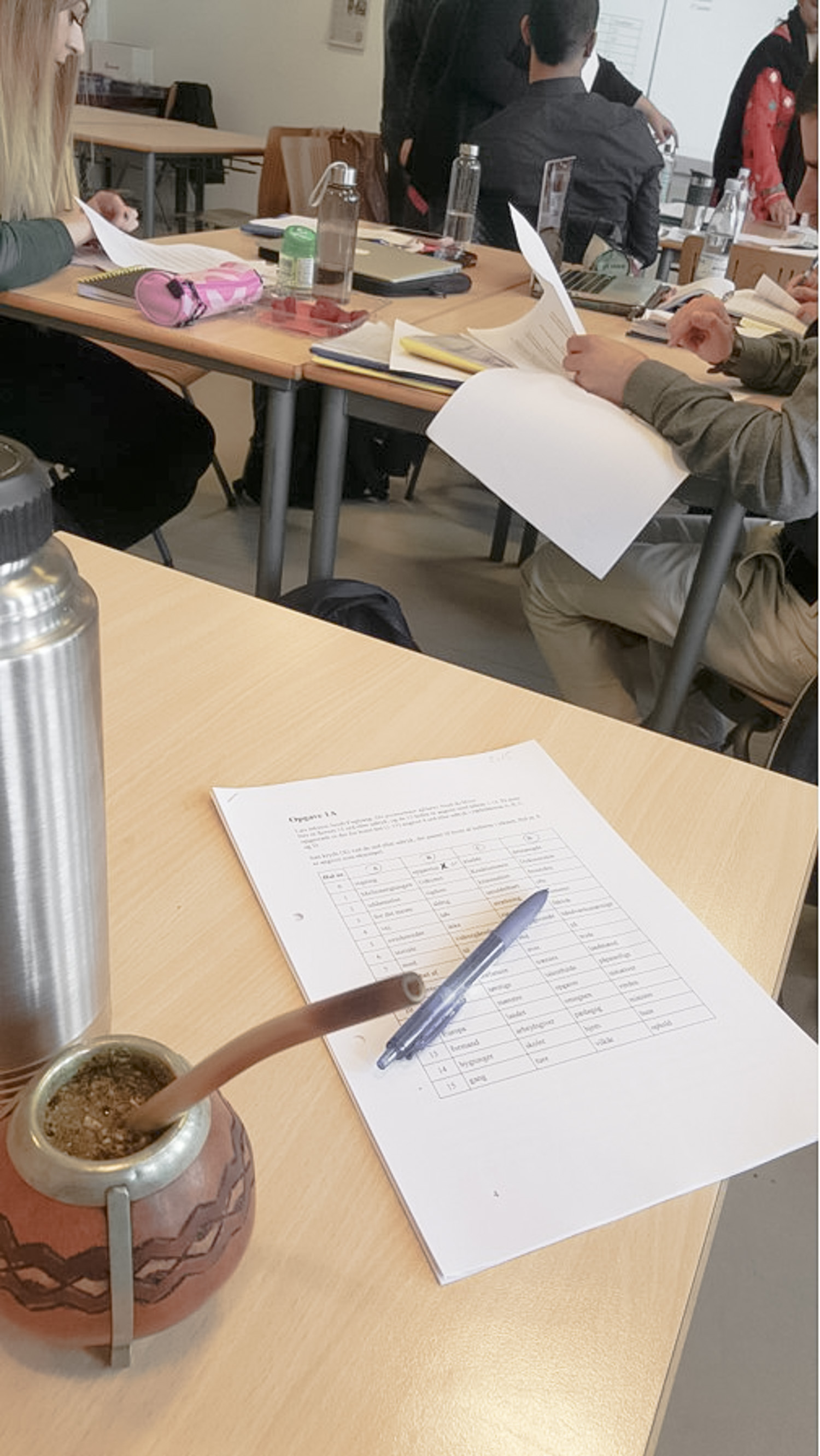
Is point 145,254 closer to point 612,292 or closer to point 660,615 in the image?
point 612,292

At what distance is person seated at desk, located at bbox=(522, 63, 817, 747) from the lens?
1354mm

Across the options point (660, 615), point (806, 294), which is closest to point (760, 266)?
point (806, 294)

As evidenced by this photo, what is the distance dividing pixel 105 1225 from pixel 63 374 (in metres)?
1.76

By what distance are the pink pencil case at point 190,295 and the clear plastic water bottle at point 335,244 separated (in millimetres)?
138

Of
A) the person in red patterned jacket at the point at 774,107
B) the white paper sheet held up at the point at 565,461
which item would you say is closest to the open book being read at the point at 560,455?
the white paper sheet held up at the point at 565,461

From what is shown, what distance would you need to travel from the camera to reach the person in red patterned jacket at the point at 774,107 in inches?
177

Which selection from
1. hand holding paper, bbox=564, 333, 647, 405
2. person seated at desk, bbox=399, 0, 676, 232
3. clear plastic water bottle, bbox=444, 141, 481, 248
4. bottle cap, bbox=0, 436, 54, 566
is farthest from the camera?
person seated at desk, bbox=399, 0, 676, 232

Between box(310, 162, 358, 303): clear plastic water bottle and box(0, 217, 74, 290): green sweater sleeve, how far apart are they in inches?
17.0

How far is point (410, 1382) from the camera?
0.38 meters

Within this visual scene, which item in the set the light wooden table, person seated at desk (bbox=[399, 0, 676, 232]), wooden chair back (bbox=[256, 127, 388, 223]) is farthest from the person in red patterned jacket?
the light wooden table

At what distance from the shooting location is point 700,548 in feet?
5.81

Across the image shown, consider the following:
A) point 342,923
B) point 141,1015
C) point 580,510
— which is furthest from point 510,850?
point 580,510

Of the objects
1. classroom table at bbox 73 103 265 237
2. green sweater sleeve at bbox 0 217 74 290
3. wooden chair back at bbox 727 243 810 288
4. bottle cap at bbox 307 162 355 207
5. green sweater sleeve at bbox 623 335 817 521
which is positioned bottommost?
green sweater sleeve at bbox 623 335 817 521

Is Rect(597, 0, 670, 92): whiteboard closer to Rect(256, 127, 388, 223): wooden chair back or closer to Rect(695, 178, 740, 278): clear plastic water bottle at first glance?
Rect(256, 127, 388, 223): wooden chair back
